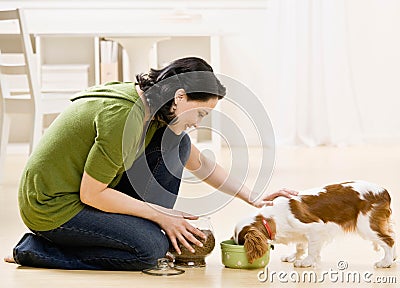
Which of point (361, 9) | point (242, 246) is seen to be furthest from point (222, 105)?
point (242, 246)

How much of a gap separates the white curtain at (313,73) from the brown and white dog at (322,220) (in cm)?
324

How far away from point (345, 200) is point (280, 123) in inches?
130

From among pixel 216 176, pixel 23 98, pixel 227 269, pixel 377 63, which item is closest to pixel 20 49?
pixel 23 98

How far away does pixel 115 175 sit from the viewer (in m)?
2.15

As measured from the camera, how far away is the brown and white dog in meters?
2.24

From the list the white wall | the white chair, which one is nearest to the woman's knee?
the white chair

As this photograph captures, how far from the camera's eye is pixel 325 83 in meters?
5.51

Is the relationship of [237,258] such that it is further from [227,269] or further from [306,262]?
[306,262]

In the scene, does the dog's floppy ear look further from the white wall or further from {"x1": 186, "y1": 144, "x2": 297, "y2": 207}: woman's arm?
the white wall

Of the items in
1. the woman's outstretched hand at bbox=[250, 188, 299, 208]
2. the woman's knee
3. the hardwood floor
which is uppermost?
the woman's outstretched hand at bbox=[250, 188, 299, 208]

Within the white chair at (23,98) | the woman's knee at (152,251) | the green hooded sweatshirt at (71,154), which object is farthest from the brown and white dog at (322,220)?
the white chair at (23,98)

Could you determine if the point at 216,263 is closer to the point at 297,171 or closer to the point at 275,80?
the point at 297,171

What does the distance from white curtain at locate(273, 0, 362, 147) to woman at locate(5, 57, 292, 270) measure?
321 centimetres

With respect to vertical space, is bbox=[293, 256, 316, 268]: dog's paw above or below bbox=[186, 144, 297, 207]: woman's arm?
below
